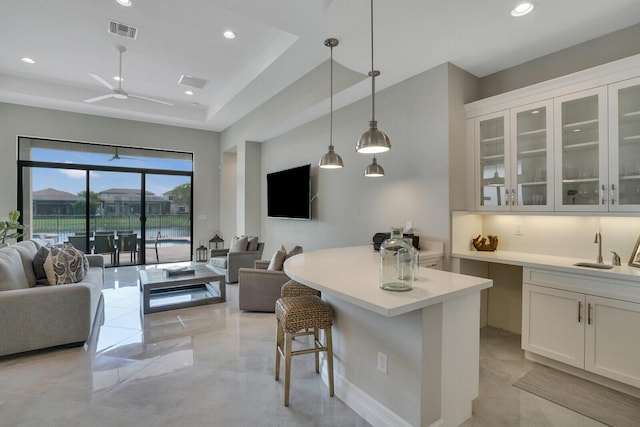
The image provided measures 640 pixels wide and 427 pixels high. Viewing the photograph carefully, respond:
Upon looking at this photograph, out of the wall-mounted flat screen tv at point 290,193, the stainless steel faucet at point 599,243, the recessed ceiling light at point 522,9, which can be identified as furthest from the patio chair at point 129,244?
the stainless steel faucet at point 599,243

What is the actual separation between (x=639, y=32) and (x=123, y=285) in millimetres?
7309

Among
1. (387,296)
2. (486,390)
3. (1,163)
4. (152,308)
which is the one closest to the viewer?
(387,296)

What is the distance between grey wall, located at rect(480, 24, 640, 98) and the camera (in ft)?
8.68

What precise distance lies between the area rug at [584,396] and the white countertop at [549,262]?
2.88 feet

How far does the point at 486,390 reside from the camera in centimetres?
239

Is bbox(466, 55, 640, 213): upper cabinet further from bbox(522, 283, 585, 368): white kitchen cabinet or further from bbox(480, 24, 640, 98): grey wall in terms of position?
bbox(522, 283, 585, 368): white kitchen cabinet

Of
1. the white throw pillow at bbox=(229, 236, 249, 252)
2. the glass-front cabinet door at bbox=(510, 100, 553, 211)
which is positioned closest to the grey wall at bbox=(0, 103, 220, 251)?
the white throw pillow at bbox=(229, 236, 249, 252)

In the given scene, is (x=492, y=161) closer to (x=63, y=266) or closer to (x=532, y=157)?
(x=532, y=157)

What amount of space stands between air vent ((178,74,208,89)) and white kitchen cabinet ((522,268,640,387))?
564cm

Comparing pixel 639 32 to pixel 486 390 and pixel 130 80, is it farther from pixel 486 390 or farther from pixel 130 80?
pixel 130 80

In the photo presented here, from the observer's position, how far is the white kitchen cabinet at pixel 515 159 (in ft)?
9.59

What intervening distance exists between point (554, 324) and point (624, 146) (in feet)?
5.09

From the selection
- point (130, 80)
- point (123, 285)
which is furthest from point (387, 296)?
point (130, 80)

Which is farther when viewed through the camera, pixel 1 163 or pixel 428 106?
pixel 1 163
